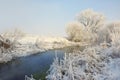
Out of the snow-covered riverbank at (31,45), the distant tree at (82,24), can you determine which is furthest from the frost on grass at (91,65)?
the distant tree at (82,24)

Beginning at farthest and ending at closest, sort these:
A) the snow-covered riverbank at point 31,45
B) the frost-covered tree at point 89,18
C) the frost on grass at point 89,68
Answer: the frost-covered tree at point 89,18
the snow-covered riverbank at point 31,45
the frost on grass at point 89,68

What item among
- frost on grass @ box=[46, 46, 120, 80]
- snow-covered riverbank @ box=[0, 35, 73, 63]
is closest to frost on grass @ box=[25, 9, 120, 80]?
frost on grass @ box=[46, 46, 120, 80]

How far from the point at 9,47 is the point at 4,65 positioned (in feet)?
13.9

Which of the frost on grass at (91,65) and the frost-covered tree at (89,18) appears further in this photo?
the frost-covered tree at (89,18)

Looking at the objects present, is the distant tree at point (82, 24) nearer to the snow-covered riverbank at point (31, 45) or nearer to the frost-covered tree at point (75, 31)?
the frost-covered tree at point (75, 31)

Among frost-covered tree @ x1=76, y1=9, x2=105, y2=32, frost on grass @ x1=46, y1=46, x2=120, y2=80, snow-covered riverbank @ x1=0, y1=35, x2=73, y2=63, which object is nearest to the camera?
frost on grass @ x1=46, y1=46, x2=120, y2=80

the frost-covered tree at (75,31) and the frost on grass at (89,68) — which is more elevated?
the frost-covered tree at (75,31)

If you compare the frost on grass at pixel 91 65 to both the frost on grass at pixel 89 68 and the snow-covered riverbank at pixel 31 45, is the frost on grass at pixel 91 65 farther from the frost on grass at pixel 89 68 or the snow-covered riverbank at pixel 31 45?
the snow-covered riverbank at pixel 31 45

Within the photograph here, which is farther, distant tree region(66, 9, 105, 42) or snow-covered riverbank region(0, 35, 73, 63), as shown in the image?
distant tree region(66, 9, 105, 42)

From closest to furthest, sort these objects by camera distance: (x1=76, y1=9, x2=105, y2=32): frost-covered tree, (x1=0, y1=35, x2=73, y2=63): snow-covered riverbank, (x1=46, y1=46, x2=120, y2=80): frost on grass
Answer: (x1=46, y1=46, x2=120, y2=80): frost on grass, (x1=0, y1=35, x2=73, y2=63): snow-covered riverbank, (x1=76, y1=9, x2=105, y2=32): frost-covered tree

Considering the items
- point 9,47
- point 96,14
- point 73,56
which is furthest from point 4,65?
point 96,14

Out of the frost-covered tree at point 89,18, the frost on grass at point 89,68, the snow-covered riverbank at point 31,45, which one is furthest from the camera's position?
the frost-covered tree at point 89,18

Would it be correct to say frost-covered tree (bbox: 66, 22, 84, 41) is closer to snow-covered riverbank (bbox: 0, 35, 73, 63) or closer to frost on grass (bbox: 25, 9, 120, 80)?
snow-covered riverbank (bbox: 0, 35, 73, 63)

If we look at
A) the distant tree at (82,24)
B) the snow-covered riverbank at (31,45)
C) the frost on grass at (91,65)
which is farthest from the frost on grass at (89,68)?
the distant tree at (82,24)
